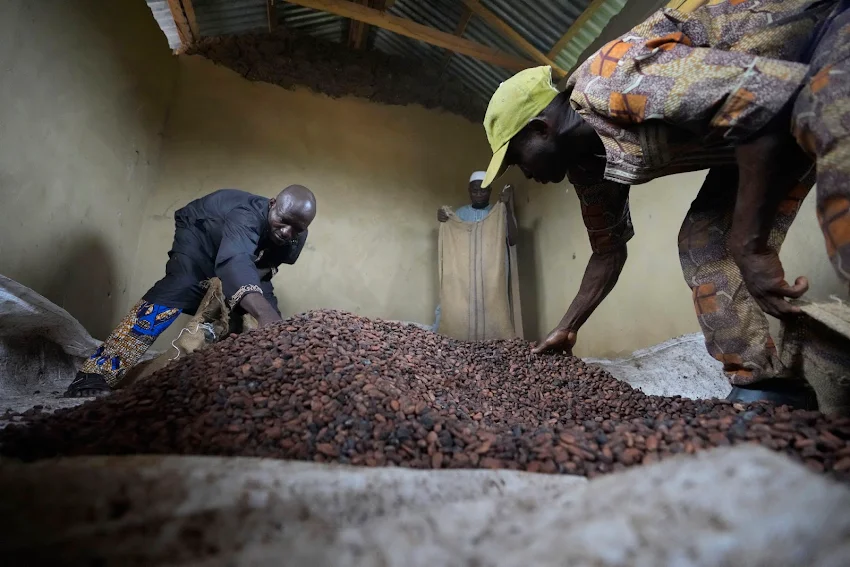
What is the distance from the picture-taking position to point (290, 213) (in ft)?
8.14

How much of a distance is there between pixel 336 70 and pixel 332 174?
1.04 metres

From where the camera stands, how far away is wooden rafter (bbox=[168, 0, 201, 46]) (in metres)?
3.18

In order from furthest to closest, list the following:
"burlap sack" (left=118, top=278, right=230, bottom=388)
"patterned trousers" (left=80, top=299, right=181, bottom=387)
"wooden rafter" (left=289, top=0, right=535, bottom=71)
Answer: "wooden rafter" (left=289, top=0, right=535, bottom=71)
"burlap sack" (left=118, top=278, right=230, bottom=388)
"patterned trousers" (left=80, top=299, right=181, bottom=387)

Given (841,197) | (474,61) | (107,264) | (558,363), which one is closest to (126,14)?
(107,264)

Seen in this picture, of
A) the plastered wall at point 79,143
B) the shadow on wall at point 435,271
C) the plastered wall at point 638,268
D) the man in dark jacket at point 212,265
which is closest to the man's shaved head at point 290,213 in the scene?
the man in dark jacket at point 212,265

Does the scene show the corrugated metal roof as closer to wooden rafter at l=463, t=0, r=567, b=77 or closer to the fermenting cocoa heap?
wooden rafter at l=463, t=0, r=567, b=77

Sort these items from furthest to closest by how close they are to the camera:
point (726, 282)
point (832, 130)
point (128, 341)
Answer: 1. point (128, 341)
2. point (726, 282)
3. point (832, 130)

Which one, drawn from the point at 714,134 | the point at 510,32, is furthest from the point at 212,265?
the point at 510,32

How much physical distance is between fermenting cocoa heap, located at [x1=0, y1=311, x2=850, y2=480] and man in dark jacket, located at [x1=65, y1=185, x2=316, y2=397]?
2.21ft

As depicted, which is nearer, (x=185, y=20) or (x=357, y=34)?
(x=185, y=20)

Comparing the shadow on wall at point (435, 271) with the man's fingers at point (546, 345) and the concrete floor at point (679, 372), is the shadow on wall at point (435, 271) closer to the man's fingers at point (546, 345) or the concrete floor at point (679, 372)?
the concrete floor at point (679, 372)

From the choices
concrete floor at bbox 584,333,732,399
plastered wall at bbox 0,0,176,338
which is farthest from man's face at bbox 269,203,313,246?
concrete floor at bbox 584,333,732,399

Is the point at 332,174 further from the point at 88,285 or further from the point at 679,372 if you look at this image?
the point at 679,372

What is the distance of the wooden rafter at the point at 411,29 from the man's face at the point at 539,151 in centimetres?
210
